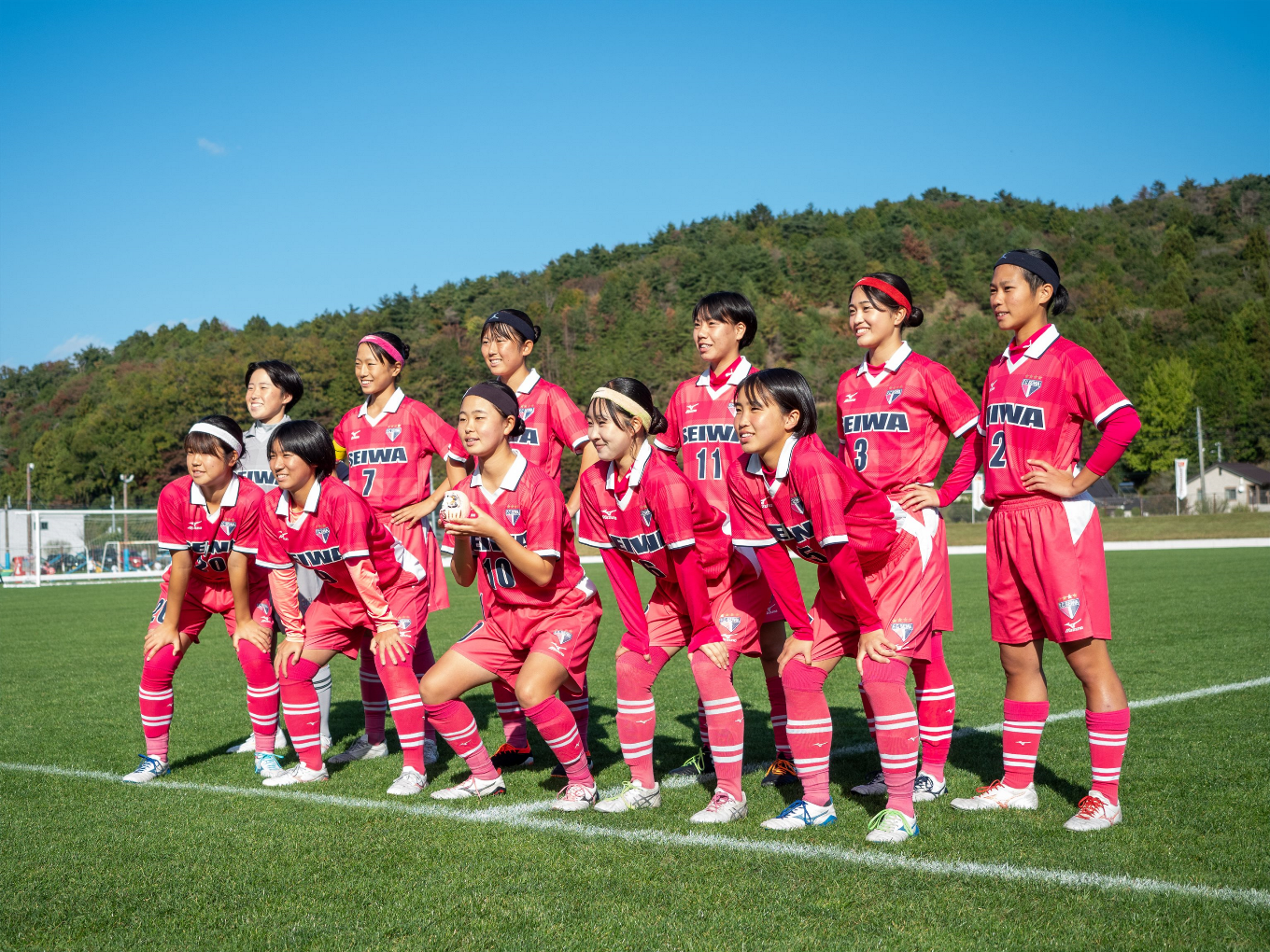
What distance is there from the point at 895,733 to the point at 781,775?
117 cm

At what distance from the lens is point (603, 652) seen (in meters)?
11.7

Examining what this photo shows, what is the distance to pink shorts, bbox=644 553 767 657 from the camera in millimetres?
4918

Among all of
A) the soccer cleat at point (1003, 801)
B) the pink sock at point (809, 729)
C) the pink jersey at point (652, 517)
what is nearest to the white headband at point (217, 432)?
the pink jersey at point (652, 517)

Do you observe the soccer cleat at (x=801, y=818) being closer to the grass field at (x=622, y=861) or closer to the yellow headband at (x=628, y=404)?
the grass field at (x=622, y=861)

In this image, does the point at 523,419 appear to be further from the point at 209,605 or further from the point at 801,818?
the point at 801,818

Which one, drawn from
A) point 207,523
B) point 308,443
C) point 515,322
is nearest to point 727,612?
point 515,322

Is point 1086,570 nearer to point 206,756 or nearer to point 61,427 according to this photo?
point 206,756

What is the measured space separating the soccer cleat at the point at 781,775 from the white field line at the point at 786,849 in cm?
107

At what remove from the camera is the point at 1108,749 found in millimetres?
4305

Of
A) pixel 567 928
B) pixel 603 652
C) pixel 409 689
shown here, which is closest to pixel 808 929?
pixel 567 928

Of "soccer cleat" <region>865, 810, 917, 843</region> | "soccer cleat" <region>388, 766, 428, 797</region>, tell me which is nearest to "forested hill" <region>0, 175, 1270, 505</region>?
"soccer cleat" <region>388, 766, 428, 797</region>

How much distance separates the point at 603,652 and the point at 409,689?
647 cm

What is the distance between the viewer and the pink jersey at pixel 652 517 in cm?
454

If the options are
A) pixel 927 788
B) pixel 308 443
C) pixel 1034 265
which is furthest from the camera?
pixel 308 443
